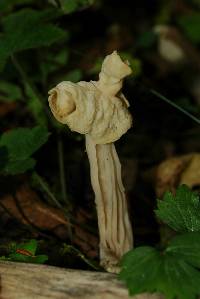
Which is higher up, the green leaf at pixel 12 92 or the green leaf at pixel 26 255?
the green leaf at pixel 12 92

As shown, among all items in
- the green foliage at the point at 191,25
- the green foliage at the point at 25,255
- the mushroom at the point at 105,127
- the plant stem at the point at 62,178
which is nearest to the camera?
the mushroom at the point at 105,127

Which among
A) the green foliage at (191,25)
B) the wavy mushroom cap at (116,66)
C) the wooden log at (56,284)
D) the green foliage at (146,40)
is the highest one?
the green foliage at (191,25)

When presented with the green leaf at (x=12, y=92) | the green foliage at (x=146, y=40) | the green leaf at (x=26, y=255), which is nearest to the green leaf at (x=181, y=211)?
the green leaf at (x=26, y=255)

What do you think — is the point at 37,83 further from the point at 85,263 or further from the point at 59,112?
the point at 59,112

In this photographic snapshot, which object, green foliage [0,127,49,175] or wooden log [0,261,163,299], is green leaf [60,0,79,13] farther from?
wooden log [0,261,163,299]

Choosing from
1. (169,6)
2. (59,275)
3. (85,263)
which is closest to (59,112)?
(59,275)

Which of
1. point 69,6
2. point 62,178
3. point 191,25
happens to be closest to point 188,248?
point 62,178

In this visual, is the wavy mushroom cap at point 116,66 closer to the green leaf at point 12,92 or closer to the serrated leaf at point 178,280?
the serrated leaf at point 178,280
